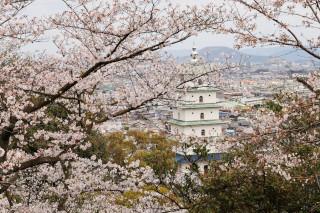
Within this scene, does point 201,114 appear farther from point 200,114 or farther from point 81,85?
point 81,85

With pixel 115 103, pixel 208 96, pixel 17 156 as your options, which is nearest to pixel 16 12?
pixel 17 156

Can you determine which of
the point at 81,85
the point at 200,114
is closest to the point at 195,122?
the point at 200,114

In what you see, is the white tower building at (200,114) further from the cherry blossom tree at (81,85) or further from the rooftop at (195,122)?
the cherry blossom tree at (81,85)

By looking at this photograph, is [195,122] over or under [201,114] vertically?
under

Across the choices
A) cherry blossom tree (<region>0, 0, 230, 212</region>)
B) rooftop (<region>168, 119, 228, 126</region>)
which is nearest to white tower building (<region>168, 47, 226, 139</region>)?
rooftop (<region>168, 119, 228, 126</region>)

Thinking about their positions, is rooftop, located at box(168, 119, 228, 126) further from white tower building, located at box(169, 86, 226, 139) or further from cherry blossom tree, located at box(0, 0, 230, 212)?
cherry blossom tree, located at box(0, 0, 230, 212)

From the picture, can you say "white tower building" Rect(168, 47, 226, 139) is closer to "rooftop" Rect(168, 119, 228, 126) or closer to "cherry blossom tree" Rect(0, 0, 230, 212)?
"rooftop" Rect(168, 119, 228, 126)

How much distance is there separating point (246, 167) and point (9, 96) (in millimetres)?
3175

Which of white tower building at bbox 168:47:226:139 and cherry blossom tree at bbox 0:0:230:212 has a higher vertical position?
cherry blossom tree at bbox 0:0:230:212

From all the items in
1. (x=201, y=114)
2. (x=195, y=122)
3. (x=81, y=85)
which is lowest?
(x=195, y=122)

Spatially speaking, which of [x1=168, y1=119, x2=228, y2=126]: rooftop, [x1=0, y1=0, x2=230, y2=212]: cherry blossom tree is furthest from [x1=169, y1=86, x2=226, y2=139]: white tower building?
[x1=0, y1=0, x2=230, y2=212]: cherry blossom tree

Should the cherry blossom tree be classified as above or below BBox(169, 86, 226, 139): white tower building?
above

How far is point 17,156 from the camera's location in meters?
3.90

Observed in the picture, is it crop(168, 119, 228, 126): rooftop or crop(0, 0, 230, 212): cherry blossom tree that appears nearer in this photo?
crop(0, 0, 230, 212): cherry blossom tree
